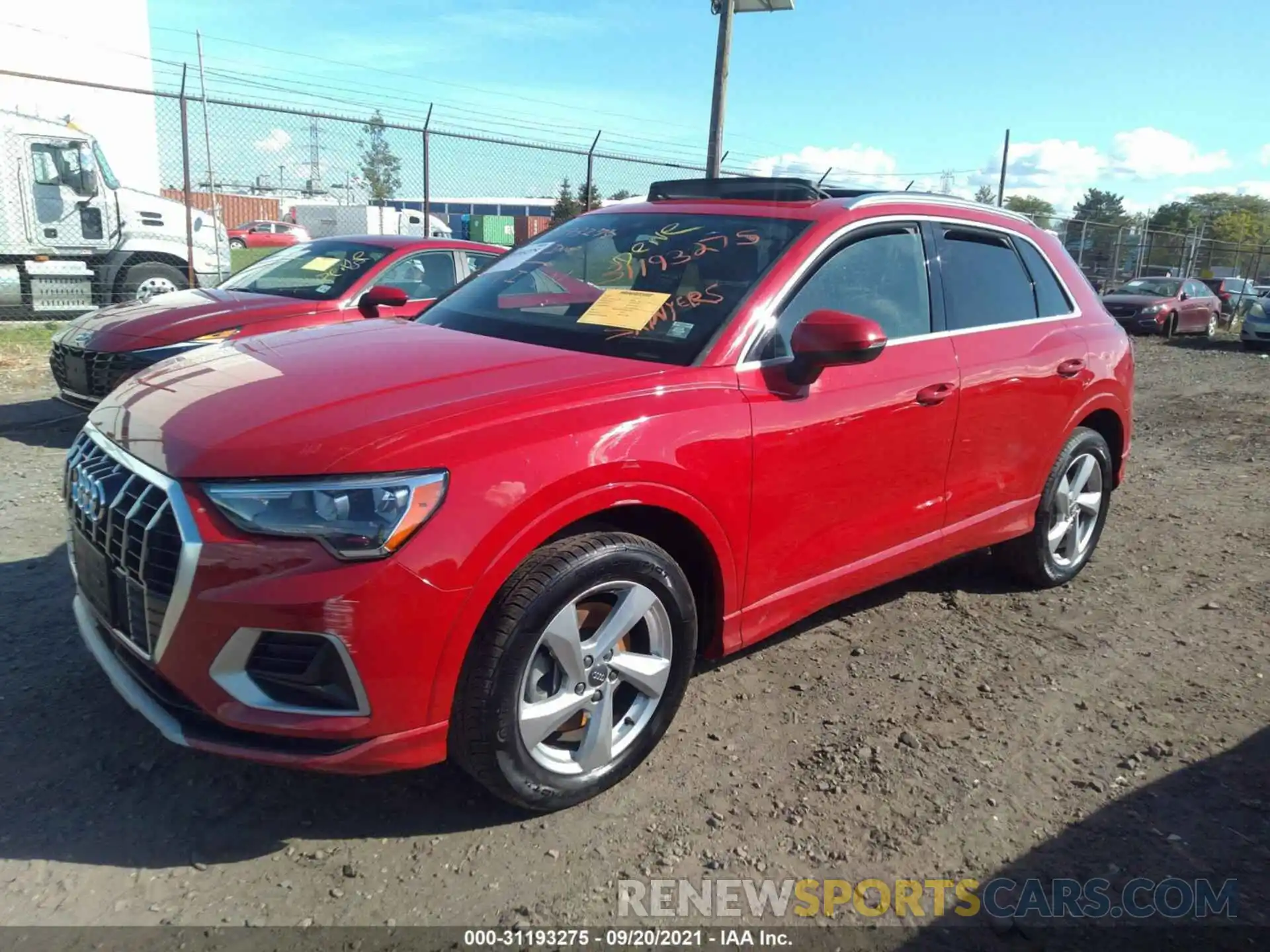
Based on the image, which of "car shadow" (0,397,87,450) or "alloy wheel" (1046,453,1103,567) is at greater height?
"alloy wheel" (1046,453,1103,567)

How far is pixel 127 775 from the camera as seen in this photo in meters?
2.75

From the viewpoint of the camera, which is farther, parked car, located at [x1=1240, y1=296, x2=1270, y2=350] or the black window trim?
parked car, located at [x1=1240, y1=296, x2=1270, y2=350]

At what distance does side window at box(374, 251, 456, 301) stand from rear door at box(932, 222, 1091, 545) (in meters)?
4.14

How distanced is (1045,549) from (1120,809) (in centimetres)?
180

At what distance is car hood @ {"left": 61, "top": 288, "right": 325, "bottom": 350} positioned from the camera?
20.4 feet

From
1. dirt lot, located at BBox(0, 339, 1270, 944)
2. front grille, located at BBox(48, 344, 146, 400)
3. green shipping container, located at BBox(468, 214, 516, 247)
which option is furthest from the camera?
green shipping container, located at BBox(468, 214, 516, 247)

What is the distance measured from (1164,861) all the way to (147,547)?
2843mm

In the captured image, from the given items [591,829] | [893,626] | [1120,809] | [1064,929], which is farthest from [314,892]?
[893,626]

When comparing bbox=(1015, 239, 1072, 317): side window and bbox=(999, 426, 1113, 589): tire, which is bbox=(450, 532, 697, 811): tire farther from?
bbox=(1015, 239, 1072, 317): side window

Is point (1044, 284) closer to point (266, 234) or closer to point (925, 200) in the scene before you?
point (925, 200)

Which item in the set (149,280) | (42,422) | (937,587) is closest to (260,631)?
(937,587)

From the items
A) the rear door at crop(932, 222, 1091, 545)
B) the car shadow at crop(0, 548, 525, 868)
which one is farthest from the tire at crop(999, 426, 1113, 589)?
the car shadow at crop(0, 548, 525, 868)

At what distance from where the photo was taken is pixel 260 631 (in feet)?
7.13

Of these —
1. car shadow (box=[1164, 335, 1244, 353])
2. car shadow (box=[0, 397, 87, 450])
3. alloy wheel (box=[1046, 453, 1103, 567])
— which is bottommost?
car shadow (box=[0, 397, 87, 450])
